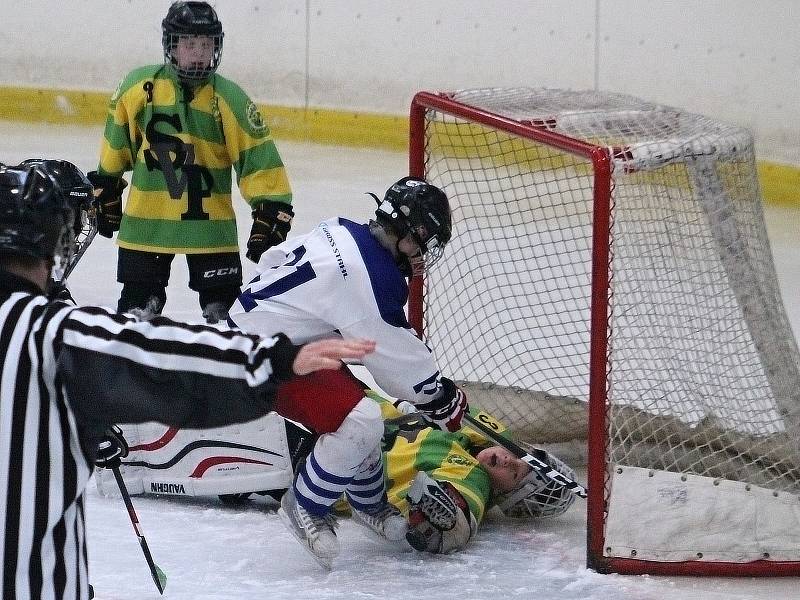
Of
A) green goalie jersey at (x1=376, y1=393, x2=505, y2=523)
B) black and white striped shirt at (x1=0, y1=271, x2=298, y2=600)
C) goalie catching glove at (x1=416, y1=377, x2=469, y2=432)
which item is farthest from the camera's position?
green goalie jersey at (x1=376, y1=393, x2=505, y2=523)

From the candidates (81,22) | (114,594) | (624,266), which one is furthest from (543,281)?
(81,22)

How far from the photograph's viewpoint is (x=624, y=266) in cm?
276

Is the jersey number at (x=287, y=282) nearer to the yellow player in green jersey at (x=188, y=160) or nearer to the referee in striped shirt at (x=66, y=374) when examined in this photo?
the yellow player in green jersey at (x=188, y=160)

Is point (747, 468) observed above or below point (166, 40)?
below

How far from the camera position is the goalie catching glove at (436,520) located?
9.11 ft

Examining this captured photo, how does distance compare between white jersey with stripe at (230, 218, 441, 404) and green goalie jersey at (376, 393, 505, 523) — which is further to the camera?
green goalie jersey at (376, 393, 505, 523)

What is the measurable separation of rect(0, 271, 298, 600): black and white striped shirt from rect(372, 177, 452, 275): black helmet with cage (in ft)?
4.20

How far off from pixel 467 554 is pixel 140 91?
4.98ft

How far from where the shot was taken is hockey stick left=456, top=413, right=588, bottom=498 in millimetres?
2953

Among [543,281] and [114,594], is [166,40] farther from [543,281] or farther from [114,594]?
[114,594]

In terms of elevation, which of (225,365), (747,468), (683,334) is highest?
(225,365)

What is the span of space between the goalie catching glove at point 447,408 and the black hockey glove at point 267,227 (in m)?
0.89

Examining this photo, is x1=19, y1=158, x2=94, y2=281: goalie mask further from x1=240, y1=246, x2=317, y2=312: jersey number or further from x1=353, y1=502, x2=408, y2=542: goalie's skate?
x1=353, y1=502, x2=408, y2=542: goalie's skate

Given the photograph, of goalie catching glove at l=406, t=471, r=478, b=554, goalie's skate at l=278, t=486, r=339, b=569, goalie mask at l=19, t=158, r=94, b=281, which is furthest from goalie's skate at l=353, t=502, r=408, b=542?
goalie mask at l=19, t=158, r=94, b=281
